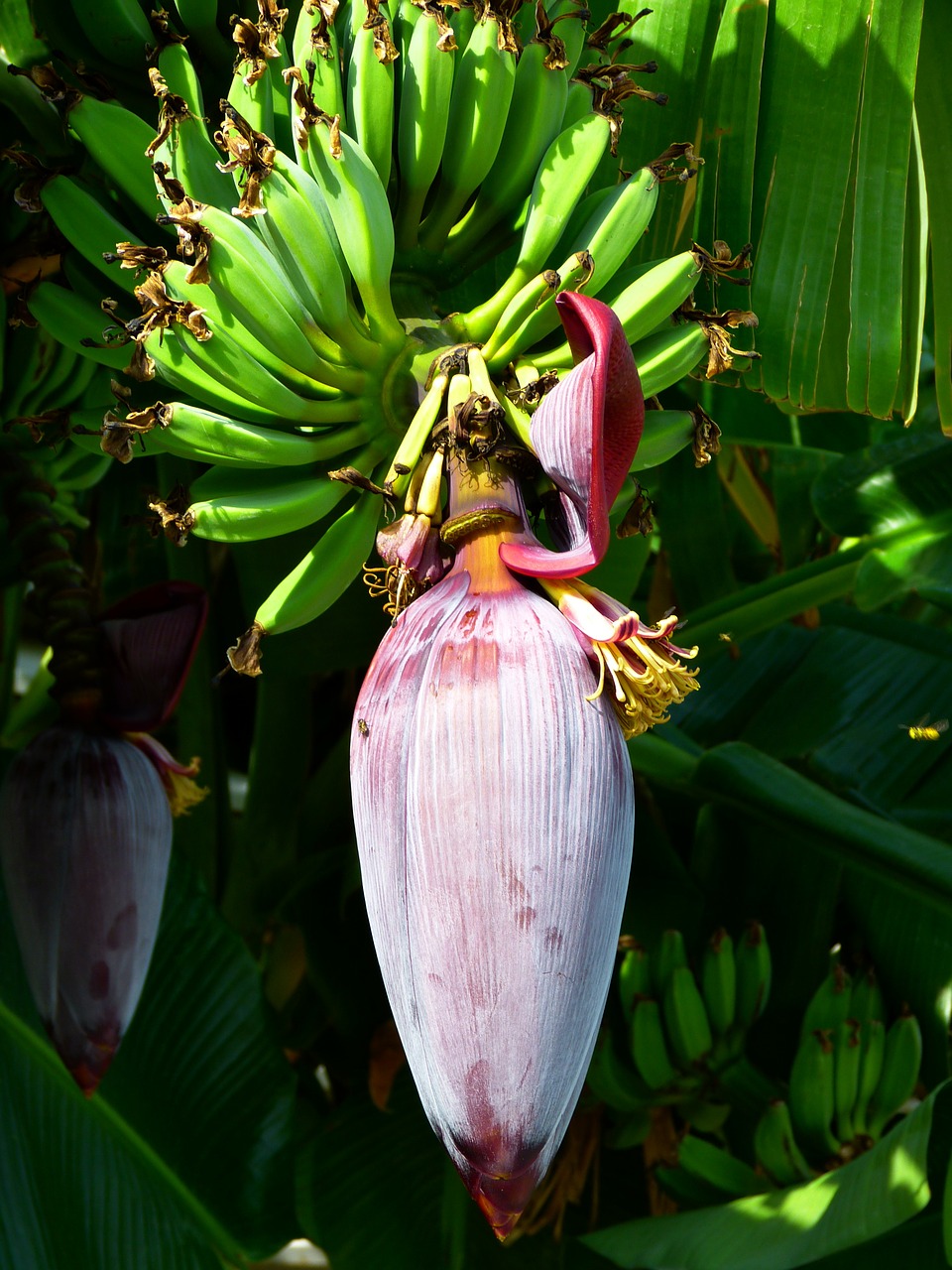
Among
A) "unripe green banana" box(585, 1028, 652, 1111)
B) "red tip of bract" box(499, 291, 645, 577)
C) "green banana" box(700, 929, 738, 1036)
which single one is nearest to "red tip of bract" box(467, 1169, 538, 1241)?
"red tip of bract" box(499, 291, 645, 577)

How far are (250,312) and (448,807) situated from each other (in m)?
0.25

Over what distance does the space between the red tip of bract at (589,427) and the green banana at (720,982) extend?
30.3 inches

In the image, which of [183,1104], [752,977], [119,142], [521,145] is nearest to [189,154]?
[119,142]

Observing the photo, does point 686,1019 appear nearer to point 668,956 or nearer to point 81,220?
point 668,956

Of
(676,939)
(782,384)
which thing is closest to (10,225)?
(782,384)

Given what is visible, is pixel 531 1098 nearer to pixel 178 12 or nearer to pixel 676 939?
pixel 178 12

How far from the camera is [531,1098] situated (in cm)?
41

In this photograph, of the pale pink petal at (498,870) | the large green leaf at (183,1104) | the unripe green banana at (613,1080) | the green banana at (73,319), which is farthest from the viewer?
the unripe green banana at (613,1080)

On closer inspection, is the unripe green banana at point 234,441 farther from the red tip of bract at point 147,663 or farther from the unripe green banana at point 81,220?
the red tip of bract at point 147,663

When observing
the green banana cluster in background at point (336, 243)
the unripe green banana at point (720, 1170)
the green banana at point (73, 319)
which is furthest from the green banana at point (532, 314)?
the unripe green banana at point (720, 1170)

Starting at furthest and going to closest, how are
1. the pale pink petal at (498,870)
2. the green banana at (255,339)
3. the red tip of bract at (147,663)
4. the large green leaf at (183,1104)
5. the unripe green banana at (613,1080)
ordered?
the unripe green banana at (613,1080)
the large green leaf at (183,1104)
the red tip of bract at (147,663)
the green banana at (255,339)
the pale pink petal at (498,870)

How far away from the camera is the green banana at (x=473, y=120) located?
1.83 ft

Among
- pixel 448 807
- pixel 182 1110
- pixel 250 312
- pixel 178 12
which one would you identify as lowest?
pixel 182 1110

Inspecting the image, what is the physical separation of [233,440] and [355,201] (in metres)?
0.12
